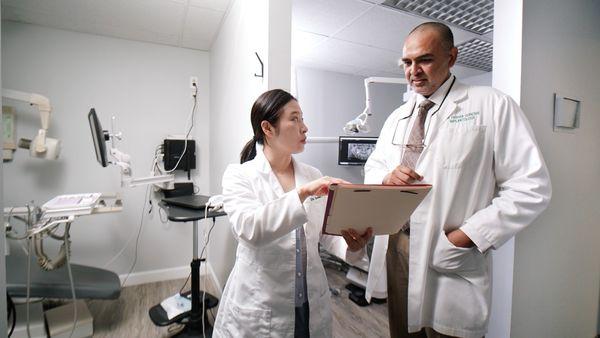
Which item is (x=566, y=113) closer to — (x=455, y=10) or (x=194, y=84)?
(x=455, y=10)

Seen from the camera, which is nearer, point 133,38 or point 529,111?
point 529,111

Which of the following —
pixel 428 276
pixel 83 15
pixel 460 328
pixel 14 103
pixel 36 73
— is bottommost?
pixel 460 328

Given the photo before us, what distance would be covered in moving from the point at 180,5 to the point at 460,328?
252 cm

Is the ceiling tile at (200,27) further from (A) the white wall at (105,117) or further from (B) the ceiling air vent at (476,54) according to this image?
(B) the ceiling air vent at (476,54)

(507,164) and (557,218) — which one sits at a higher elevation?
(507,164)

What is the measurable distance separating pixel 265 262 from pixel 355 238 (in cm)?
31

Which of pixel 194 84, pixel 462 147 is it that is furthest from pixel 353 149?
pixel 462 147

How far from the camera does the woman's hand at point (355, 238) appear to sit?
0.84m

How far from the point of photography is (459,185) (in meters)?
0.91

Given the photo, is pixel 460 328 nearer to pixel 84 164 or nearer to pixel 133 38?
pixel 84 164

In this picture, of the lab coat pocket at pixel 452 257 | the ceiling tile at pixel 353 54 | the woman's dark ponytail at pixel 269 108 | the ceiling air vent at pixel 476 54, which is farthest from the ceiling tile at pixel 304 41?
the lab coat pocket at pixel 452 257

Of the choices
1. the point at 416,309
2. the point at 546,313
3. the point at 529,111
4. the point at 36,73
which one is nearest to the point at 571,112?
the point at 529,111

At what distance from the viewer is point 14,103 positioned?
2203mm

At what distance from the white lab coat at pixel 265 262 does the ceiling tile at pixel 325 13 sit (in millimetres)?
1621
